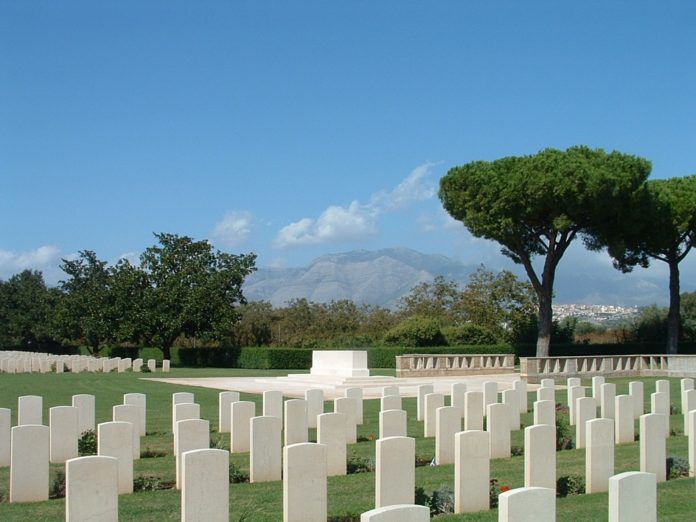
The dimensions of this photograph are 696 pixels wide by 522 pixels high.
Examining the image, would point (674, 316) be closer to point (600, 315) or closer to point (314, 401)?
point (314, 401)

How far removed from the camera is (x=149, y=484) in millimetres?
10102

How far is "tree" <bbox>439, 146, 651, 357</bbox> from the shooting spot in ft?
123

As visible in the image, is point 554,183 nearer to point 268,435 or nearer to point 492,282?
point 492,282

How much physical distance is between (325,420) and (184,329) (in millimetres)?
37359

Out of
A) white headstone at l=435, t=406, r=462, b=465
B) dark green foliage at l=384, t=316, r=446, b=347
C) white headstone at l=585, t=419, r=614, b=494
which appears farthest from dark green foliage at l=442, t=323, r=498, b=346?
white headstone at l=585, t=419, r=614, b=494

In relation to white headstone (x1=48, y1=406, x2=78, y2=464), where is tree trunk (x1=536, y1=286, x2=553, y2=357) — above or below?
above

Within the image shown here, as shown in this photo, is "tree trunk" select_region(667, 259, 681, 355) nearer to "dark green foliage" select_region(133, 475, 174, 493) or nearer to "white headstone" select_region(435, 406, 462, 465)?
"white headstone" select_region(435, 406, 462, 465)

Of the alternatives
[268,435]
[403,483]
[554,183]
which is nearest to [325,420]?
[268,435]

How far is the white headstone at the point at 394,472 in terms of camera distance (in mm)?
8164

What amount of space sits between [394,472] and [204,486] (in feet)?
6.59

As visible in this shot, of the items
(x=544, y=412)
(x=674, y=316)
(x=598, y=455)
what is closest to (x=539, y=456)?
(x=598, y=455)

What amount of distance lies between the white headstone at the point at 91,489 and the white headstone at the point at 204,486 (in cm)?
62

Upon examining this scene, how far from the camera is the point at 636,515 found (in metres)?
6.19

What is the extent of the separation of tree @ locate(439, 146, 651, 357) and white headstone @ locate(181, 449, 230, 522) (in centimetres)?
3213
